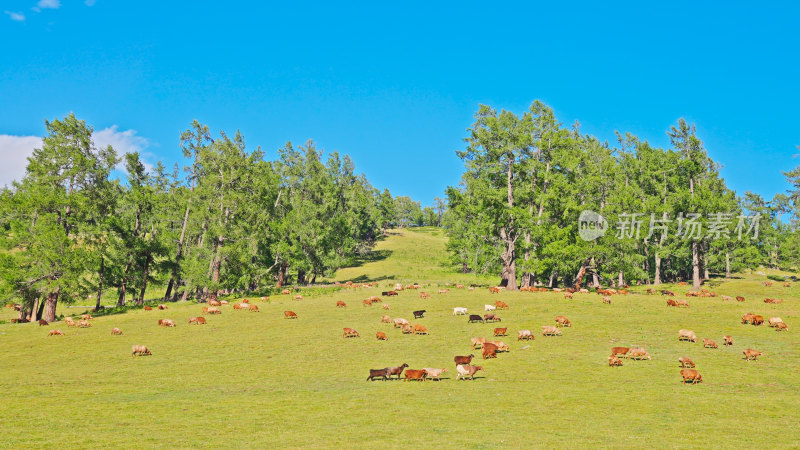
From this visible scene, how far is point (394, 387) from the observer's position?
746 inches

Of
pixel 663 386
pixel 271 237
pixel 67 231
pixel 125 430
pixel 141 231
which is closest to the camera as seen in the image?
pixel 125 430

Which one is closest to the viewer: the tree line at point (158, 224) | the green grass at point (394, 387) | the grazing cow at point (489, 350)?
the green grass at point (394, 387)

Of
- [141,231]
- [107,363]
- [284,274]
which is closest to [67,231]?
[141,231]

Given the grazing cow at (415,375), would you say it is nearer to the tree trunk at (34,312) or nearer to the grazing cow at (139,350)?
the grazing cow at (139,350)

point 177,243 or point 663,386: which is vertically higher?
point 177,243

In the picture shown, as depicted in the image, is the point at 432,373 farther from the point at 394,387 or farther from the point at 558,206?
the point at 558,206

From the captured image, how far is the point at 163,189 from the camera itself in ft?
182

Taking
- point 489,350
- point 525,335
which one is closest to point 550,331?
point 525,335

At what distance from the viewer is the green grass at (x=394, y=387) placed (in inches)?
523

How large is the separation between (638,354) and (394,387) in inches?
481

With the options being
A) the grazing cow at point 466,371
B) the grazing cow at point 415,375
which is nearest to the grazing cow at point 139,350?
the grazing cow at point 415,375

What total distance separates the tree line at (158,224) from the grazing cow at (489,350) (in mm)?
34456

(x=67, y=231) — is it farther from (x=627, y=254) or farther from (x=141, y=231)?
(x=627, y=254)

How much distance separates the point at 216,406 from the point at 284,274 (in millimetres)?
54544
